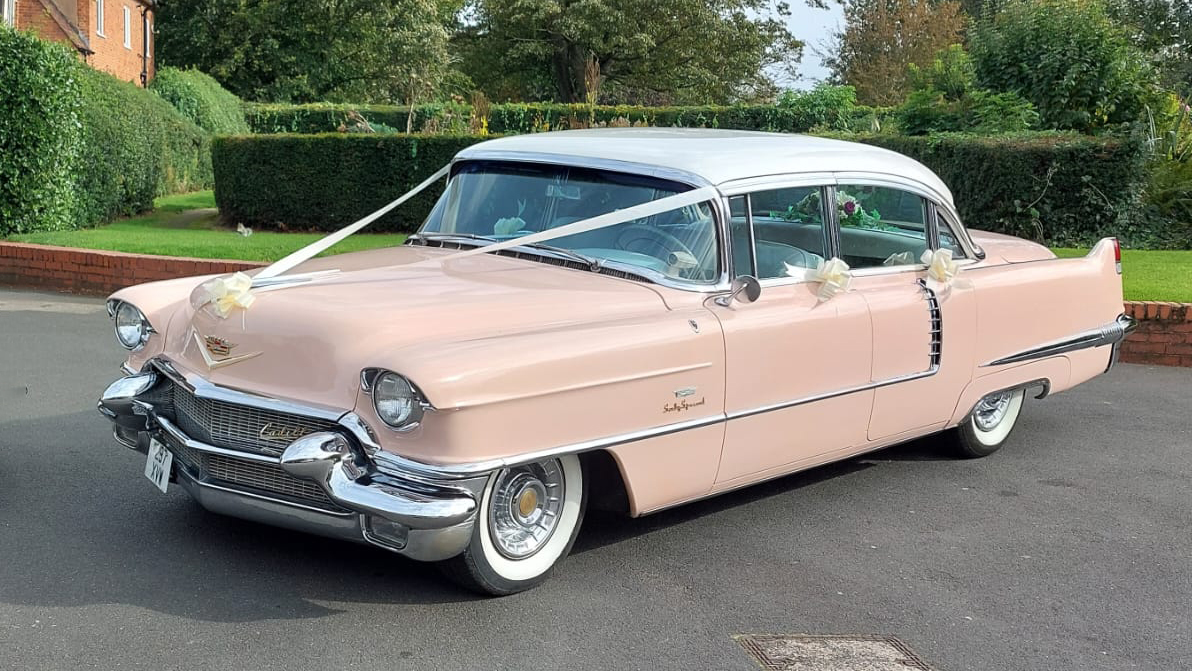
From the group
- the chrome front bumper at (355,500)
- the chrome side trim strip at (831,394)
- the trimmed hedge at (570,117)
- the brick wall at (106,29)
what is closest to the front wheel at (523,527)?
the chrome front bumper at (355,500)

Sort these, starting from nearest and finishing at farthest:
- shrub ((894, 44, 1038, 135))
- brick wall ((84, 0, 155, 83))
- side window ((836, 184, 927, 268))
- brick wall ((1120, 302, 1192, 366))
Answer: side window ((836, 184, 927, 268)), brick wall ((1120, 302, 1192, 366)), shrub ((894, 44, 1038, 135)), brick wall ((84, 0, 155, 83))

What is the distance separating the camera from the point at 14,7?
29234 mm

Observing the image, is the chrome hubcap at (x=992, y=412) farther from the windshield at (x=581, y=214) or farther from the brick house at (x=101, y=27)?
the brick house at (x=101, y=27)

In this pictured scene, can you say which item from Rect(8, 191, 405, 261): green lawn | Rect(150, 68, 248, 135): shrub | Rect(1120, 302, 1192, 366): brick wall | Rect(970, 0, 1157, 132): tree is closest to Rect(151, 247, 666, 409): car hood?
Rect(1120, 302, 1192, 366): brick wall

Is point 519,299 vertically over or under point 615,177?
under

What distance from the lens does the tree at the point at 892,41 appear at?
39.4 meters

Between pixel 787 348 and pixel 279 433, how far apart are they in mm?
2082

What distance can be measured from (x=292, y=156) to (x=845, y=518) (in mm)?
11631

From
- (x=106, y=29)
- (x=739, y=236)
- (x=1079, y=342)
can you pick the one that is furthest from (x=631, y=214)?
(x=106, y=29)

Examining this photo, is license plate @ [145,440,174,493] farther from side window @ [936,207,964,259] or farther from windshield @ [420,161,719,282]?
side window @ [936,207,964,259]

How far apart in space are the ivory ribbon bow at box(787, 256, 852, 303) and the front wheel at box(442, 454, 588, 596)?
4.86 feet

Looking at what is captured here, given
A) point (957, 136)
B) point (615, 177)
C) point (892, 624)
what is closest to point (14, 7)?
point (957, 136)

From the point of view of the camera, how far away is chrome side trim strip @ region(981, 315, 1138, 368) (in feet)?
20.4

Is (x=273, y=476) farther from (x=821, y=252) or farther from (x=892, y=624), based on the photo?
(x=821, y=252)
